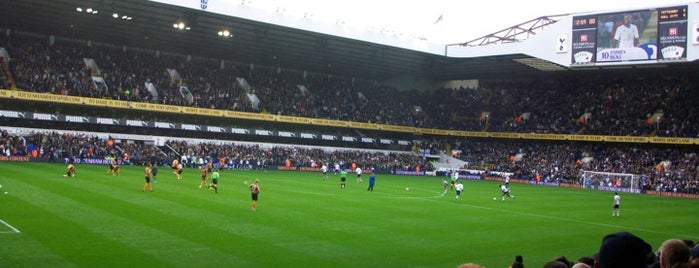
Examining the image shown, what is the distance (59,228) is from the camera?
57.9 ft

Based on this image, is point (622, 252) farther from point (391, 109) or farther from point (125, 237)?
point (391, 109)

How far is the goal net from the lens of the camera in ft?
190

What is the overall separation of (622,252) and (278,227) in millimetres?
17216

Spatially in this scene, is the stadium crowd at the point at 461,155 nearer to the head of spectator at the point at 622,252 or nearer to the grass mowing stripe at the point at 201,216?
the grass mowing stripe at the point at 201,216

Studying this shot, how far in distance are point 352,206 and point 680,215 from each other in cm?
1883

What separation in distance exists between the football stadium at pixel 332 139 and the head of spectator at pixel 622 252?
0.01 m

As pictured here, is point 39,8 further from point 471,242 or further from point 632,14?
point 632,14

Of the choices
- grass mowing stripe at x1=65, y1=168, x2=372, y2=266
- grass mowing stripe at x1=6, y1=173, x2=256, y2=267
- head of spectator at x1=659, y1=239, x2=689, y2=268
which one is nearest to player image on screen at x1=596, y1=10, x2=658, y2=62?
grass mowing stripe at x1=65, y1=168, x2=372, y2=266

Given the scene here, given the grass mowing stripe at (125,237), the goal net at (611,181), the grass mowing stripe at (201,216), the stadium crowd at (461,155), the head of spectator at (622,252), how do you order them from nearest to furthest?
the head of spectator at (622,252), the grass mowing stripe at (125,237), the grass mowing stripe at (201,216), the stadium crowd at (461,155), the goal net at (611,181)

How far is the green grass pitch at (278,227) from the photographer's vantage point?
50.1 feet

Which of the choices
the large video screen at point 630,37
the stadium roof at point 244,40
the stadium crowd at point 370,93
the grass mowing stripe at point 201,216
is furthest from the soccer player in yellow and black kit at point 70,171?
the large video screen at point 630,37

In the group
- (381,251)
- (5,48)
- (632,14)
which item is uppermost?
(632,14)

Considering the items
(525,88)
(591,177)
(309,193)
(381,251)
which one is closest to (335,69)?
(525,88)

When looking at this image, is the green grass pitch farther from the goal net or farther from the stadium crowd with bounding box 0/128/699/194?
the goal net
